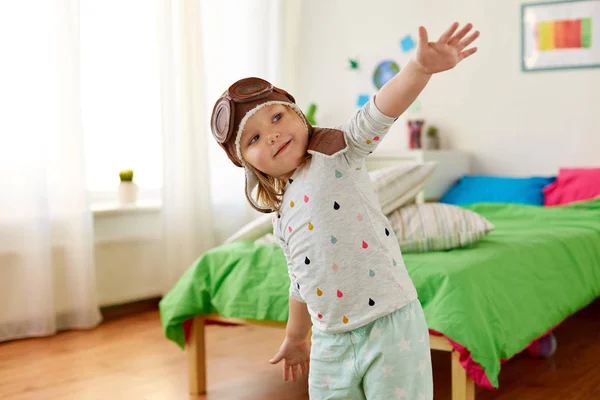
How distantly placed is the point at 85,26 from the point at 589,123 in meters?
2.62

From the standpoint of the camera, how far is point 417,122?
3998mm

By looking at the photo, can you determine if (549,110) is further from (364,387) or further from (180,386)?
(364,387)

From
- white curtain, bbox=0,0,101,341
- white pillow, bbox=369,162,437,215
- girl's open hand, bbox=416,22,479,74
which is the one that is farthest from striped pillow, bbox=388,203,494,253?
white curtain, bbox=0,0,101,341

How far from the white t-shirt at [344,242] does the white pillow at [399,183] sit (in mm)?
902

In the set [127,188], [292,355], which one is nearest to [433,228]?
[292,355]

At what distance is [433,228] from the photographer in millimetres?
2037

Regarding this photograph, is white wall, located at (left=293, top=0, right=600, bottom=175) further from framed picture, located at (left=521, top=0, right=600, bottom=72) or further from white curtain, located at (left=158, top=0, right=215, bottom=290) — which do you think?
white curtain, located at (left=158, top=0, right=215, bottom=290)

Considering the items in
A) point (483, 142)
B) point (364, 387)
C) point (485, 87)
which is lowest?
point (364, 387)

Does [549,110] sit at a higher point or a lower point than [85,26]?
lower

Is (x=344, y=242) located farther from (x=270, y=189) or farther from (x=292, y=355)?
(x=292, y=355)

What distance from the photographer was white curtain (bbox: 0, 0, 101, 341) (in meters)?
3.01

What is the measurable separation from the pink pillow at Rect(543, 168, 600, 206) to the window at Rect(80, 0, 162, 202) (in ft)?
6.83

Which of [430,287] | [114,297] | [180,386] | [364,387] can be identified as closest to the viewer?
[364,387]


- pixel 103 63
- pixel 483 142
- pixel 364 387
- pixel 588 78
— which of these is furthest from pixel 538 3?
pixel 364 387
